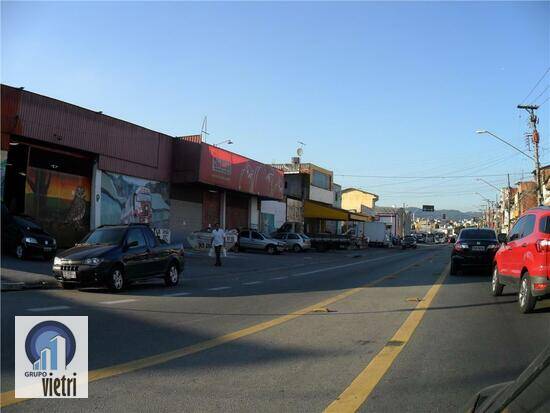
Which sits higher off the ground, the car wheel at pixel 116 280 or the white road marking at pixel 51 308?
the car wheel at pixel 116 280

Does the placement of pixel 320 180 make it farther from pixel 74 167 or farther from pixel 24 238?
pixel 24 238

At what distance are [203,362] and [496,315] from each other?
6267 mm

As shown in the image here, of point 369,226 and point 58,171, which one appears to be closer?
point 58,171

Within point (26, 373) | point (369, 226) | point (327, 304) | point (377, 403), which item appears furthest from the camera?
point (369, 226)

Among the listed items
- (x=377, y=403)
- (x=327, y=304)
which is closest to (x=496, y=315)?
(x=327, y=304)

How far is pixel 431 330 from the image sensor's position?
8.85 m

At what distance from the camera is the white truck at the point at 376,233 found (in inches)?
2778

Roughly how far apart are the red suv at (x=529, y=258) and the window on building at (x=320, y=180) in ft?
157

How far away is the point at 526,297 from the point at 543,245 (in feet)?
3.85

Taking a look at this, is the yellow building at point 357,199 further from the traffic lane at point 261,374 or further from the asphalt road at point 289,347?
the traffic lane at point 261,374

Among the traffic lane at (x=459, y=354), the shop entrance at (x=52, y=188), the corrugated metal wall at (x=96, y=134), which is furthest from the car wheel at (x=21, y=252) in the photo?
the traffic lane at (x=459, y=354)

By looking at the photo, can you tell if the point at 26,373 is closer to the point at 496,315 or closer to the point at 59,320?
the point at 59,320

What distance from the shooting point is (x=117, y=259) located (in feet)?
46.6

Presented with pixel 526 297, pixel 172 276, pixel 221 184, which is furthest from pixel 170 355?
pixel 221 184
